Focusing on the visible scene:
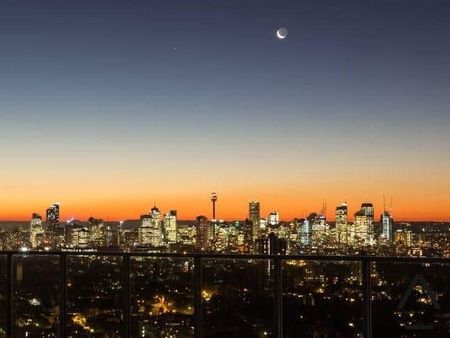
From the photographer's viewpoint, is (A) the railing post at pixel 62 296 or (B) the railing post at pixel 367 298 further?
(A) the railing post at pixel 62 296

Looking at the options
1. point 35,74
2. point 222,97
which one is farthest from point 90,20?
point 222,97

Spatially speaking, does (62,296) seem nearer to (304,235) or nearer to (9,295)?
(9,295)

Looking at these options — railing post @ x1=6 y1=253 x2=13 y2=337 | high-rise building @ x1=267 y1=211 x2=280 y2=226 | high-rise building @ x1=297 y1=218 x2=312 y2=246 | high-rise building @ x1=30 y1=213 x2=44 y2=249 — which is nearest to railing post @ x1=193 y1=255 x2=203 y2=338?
railing post @ x1=6 y1=253 x2=13 y2=337

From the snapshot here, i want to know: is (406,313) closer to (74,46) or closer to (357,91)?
(74,46)

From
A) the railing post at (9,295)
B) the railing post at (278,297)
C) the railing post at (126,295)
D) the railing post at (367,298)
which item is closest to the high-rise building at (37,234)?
the railing post at (9,295)

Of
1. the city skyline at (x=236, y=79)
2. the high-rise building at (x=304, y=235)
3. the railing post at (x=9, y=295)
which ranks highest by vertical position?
the city skyline at (x=236, y=79)

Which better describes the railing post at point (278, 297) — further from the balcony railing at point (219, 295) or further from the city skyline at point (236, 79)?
the city skyline at point (236, 79)

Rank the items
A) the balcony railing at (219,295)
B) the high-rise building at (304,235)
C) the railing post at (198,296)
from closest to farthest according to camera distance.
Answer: the balcony railing at (219,295) → the railing post at (198,296) → the high-rise building at (304,235)

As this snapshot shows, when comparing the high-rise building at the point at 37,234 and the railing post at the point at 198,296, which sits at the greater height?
the high-rise building at the point at 37,234
